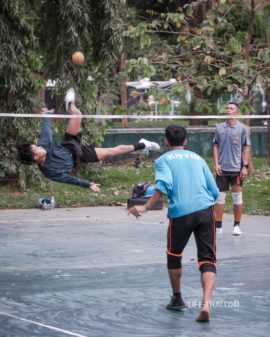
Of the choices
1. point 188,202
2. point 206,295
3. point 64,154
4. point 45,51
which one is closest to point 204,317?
point 206,295

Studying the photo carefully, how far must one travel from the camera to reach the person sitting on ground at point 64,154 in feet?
34.3

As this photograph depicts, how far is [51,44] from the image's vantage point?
17.8 meters

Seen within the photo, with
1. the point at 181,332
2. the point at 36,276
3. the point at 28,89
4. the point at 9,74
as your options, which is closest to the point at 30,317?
the point at 181,332

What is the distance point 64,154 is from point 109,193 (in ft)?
28.2

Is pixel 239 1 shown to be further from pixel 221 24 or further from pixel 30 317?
pixel 30 317

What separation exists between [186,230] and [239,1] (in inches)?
601

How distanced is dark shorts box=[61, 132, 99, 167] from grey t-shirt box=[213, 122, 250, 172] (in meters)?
3.15

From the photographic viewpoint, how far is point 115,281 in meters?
10.5

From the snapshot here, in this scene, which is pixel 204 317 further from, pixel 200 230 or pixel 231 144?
pixel 231 144

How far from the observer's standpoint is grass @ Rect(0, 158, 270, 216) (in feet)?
59.2

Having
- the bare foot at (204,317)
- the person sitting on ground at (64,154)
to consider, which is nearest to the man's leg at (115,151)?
the person sitting on ground at (64,154)

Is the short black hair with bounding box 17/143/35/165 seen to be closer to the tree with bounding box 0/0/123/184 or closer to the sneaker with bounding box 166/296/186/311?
the sneaker with bounding box 166/296/186/311

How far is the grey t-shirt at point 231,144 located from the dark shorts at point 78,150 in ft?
10.3

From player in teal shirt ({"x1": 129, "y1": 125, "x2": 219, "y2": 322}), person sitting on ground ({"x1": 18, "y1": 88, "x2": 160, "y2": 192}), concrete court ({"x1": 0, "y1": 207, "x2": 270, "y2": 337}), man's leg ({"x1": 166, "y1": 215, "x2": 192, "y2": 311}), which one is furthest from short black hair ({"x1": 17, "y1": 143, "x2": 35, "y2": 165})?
man's leg ({"x1": 166, "y1": 215, "x2": 192, "y2": 311})
